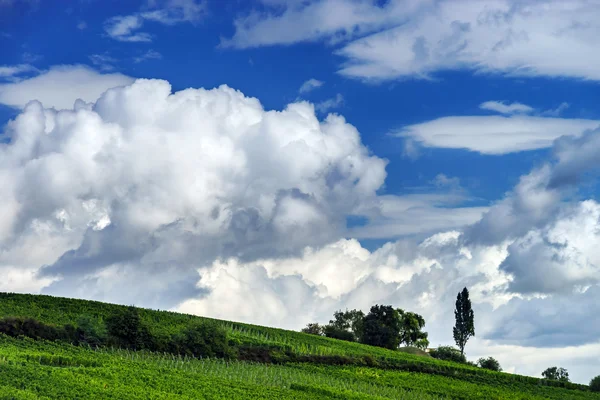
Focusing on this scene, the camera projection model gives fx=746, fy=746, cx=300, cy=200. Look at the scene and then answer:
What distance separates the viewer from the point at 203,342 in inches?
2571

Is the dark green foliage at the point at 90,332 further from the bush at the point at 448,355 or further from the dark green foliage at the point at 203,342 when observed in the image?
the bush at the point at 448,355

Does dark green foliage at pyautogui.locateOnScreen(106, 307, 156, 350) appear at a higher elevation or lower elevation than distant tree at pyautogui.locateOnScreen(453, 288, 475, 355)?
lower

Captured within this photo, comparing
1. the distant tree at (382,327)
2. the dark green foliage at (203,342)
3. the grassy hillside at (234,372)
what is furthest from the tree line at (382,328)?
the dark green foliage at (203,342)

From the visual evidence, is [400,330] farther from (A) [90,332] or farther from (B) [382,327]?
(A) [90,332]

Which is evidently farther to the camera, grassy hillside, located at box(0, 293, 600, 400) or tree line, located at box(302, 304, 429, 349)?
tree line, located at box(302, 304, 429, 349)

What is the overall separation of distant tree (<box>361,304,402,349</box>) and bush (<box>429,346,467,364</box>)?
Answer: 238 inches

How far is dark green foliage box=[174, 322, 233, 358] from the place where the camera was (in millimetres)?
64875

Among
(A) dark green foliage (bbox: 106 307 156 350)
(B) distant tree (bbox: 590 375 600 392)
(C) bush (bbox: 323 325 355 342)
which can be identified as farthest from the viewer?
(C) bush (bbox: 323 325 355 342)

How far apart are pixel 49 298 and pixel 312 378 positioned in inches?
1250

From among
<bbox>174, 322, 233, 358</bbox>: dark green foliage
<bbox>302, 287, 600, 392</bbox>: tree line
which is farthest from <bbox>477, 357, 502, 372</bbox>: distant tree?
<bbox>174, 322, 233, 358</bbox>: dark green foliage

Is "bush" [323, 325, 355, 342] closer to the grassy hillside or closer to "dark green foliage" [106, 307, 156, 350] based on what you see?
the grassy hillside

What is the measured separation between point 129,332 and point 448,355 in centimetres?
6056

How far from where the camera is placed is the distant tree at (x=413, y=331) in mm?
127088

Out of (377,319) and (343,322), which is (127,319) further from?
(343,322)
